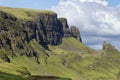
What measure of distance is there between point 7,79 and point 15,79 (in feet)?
27.4

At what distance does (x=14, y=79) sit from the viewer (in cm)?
18438

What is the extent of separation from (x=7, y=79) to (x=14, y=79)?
8058 millimetres

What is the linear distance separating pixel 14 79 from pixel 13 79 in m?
0.86

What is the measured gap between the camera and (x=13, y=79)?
184 metres

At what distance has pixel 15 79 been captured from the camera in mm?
184500

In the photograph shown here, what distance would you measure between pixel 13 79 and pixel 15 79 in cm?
127

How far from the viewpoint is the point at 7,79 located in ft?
580

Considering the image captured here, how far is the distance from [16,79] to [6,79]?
8.44 meters

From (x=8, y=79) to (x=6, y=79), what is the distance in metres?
2.04

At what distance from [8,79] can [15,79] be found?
9.22m

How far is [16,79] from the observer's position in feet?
606

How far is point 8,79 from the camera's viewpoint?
176 meters
